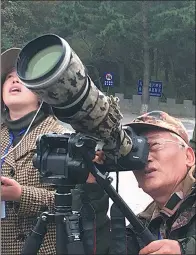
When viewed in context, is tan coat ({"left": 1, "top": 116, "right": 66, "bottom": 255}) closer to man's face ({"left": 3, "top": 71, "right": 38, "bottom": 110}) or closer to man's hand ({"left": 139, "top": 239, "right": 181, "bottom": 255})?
man's face ({"left": 3, "top": 71, "right": 38, "bottom": 110})

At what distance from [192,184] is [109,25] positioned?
1840cm

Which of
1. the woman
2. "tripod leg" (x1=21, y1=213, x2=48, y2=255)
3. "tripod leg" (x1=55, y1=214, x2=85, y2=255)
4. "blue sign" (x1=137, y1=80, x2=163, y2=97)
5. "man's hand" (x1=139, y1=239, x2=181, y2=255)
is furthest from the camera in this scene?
"blue sign" (x1=137, y1=80, x2=163, y2=97)

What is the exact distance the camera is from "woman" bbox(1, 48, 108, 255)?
205 cm

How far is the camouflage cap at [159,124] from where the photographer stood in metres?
1.68

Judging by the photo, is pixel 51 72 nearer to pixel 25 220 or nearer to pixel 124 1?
pixel 25 220

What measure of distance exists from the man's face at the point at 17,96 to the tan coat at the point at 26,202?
95 mm

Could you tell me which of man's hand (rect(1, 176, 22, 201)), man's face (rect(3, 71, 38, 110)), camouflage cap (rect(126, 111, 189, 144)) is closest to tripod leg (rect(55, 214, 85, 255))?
→ camouflage cap (rect(126, 111, 189, 144))

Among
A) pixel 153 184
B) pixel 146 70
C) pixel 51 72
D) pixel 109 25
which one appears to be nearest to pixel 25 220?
pixel 153 184

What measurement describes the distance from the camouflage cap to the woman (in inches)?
Answer: 16.6

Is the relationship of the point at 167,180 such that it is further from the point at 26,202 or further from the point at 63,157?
the point at 26,202

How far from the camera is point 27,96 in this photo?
215cm

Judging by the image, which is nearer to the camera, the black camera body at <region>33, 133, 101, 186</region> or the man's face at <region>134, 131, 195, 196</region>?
the black camera body at <region>33, 133, 101, 186</region>

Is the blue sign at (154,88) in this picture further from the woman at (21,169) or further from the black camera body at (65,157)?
the black camera body at (65,157)

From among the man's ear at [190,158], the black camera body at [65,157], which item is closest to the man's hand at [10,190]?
the black camera body at [65,157]
